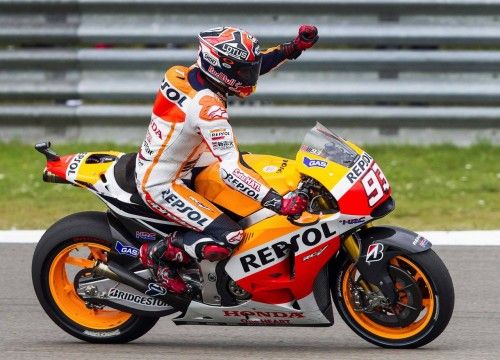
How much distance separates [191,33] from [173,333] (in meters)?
4.99

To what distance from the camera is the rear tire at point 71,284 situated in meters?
6.41

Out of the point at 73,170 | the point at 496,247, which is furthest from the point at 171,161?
the point at 496,247

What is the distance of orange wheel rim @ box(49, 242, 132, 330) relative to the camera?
21.3ft

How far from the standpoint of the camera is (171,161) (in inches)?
244

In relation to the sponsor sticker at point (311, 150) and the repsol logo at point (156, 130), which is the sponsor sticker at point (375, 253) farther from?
the repsol logo at point (156, 130)

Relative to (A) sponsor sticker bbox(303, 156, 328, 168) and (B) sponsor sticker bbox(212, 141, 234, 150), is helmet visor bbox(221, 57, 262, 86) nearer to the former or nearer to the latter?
(B) sponsor sticker bbox(212, 141, 234, 150)

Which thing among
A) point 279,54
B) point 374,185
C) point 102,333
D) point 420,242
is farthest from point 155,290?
point 279,54

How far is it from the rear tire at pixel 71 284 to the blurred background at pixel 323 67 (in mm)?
4786

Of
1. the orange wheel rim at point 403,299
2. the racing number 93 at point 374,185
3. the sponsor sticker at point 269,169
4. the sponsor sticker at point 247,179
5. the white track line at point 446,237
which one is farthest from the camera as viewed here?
the white track line at point 446,237

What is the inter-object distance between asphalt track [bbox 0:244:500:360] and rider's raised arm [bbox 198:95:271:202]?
32.8 inches

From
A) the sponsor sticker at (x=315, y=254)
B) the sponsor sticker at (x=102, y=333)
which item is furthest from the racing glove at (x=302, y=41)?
the sponsor sticker at (x=102, y=333)

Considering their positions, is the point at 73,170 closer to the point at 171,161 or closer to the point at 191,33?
the point at 171,161

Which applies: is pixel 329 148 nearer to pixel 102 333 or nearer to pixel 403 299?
pixel 403 299

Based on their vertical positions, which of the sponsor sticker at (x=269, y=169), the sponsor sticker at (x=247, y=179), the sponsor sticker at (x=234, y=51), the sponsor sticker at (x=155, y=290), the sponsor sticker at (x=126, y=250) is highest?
the sponsor sticker at (x=234, y=51)
